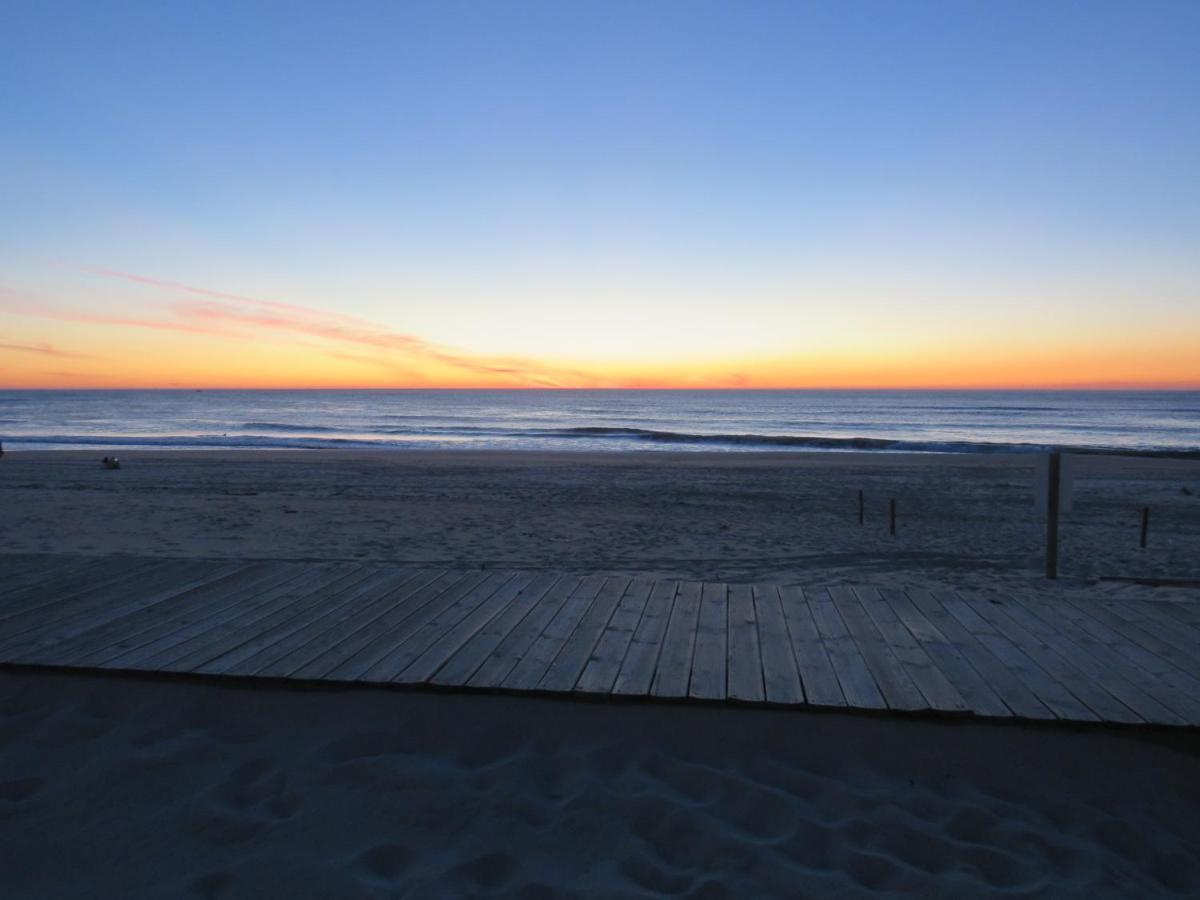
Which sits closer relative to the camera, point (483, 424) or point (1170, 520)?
point (1170, 520)

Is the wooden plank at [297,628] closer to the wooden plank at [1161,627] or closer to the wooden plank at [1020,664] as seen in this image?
the wooden plank at [1020,664]

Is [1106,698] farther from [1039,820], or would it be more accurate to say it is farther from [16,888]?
[16,888]

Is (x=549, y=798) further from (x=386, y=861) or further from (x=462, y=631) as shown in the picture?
(x=462, y=631)

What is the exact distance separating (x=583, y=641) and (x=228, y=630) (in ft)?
7.22

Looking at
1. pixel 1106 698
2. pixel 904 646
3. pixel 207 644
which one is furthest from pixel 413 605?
pixel 1106 698

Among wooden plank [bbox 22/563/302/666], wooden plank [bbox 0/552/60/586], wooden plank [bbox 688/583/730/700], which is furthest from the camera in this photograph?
wooden plank [bbox 0/552/60/586]

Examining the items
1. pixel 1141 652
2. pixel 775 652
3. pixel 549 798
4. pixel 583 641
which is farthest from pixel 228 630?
pixel 1141 652

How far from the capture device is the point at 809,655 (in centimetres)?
402

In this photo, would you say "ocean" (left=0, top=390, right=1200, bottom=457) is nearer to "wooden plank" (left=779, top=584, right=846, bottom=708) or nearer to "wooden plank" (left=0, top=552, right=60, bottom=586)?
"wooden plank" (left=0, top=552, right=60, bottom=586)

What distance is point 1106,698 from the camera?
11.3 ft

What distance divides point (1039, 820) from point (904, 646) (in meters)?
1.41

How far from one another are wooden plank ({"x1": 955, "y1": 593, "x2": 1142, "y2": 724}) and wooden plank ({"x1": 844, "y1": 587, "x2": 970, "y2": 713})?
1.92 ft

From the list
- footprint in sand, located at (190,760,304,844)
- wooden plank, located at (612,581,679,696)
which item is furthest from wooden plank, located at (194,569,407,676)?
wooden plank, located at (612,581,679,696)

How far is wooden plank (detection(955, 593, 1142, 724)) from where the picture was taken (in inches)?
131
